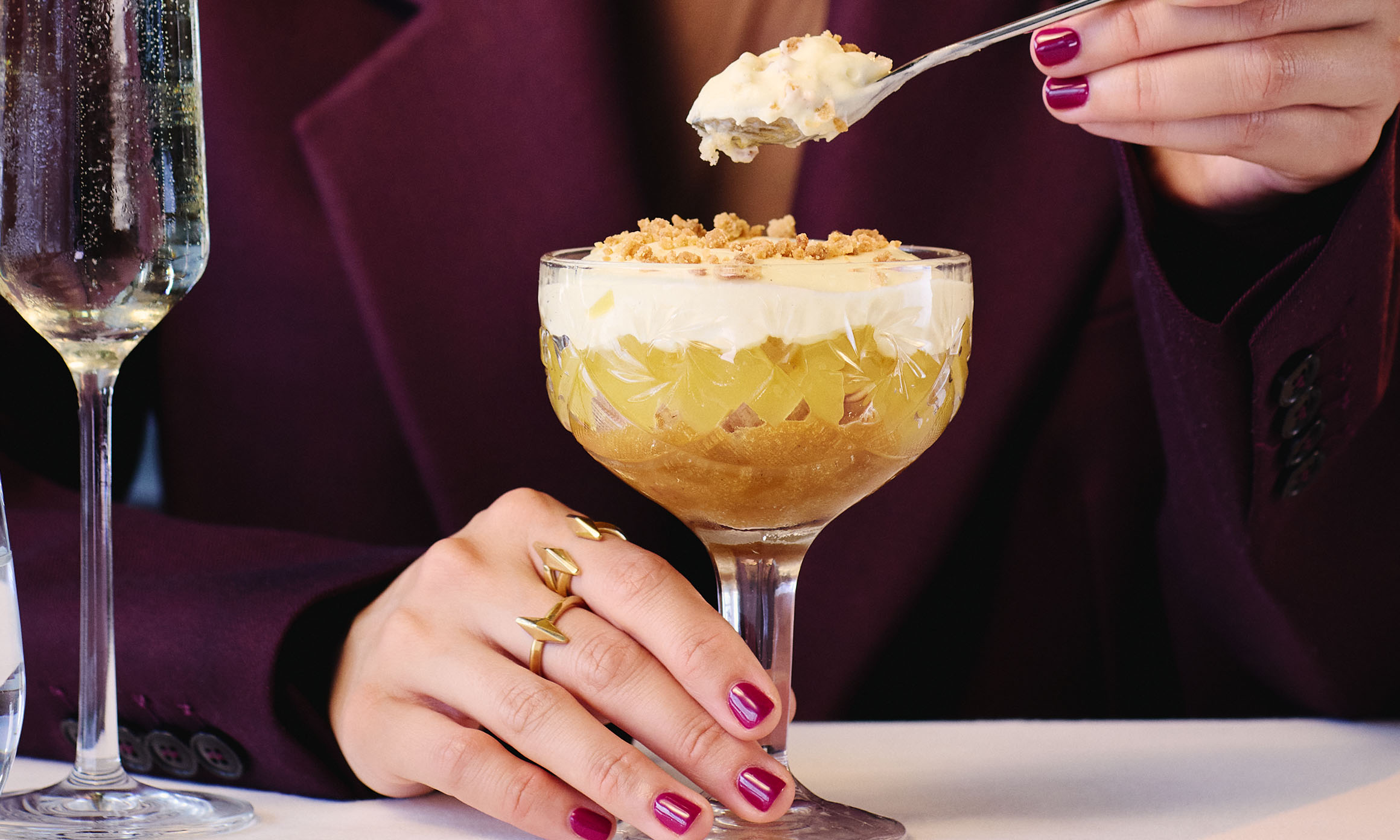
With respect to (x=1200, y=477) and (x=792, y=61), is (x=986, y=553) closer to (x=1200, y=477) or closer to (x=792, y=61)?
(x=1200, y=477)

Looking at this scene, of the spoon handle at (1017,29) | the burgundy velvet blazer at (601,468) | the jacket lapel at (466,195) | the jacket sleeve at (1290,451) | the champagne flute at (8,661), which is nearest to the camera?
the champagne flute at (8,661)

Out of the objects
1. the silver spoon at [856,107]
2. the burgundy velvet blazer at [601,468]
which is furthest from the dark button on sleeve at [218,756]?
the silver spoon at [856,107]

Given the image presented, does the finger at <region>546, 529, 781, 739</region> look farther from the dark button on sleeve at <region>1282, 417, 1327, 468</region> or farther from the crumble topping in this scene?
the dark button on sleeve at <region>1282, 417, 1327, 468</region>

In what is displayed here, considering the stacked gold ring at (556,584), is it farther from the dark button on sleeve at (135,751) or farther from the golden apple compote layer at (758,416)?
→ the dark button on sleeve at (135,751)

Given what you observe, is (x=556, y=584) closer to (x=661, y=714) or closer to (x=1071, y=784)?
(x=661, y=714)

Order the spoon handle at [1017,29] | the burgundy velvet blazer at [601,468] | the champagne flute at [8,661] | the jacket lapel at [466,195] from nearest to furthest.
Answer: the champagne flute at [8,661] → the spoon handle at [1017,29] → the burgundy velvet blazer at [601,468] → the jacket lapel at [466,195]
